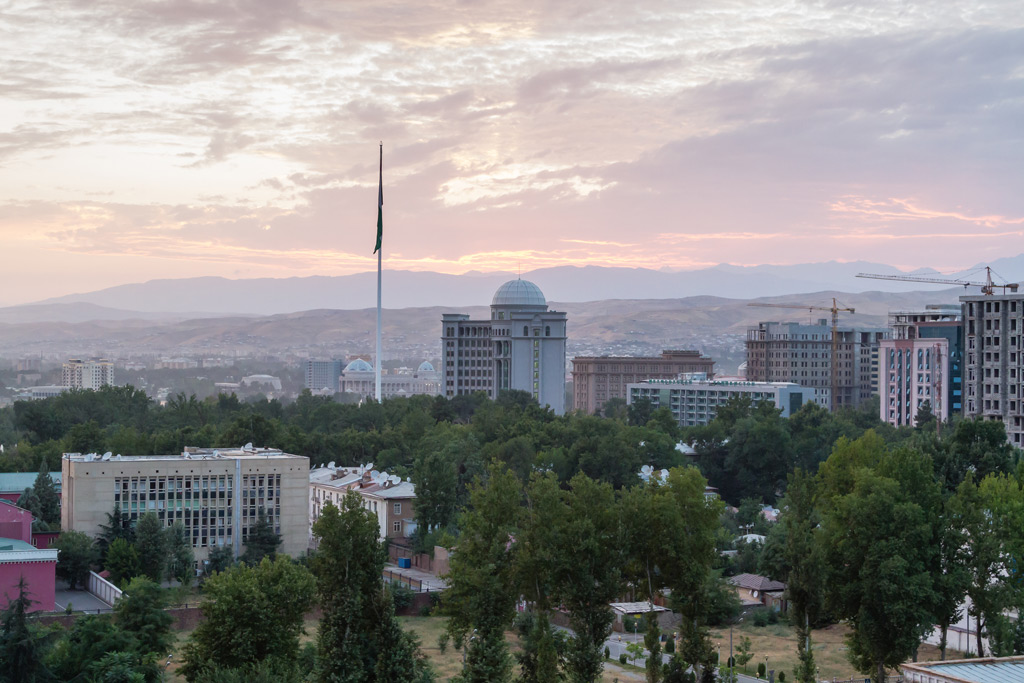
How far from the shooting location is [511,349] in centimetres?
12081

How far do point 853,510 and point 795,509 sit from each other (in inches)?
101

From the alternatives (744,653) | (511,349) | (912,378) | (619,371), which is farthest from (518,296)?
(744,653)

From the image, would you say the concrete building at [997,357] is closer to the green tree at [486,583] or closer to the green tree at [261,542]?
the green tree at [261,542]

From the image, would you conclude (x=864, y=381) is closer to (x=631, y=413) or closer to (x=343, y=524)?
(x=631, y=413)

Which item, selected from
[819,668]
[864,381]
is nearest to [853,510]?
[819,668]

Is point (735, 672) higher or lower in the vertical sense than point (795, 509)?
lower

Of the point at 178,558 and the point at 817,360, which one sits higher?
the point at 817,360

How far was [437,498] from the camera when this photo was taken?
57.5 m

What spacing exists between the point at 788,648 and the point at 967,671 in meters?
17.4

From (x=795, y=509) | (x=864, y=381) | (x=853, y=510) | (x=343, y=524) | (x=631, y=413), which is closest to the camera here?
(x=343, y=524)

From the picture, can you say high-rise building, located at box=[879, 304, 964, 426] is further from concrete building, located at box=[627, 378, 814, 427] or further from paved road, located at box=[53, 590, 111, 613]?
paved road, located at box=[53, 590, 111, 613]

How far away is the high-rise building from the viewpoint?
312 feet

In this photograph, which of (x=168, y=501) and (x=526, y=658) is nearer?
(x=526, y=658)

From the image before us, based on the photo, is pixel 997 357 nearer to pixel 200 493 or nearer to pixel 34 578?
pixel 200 493
